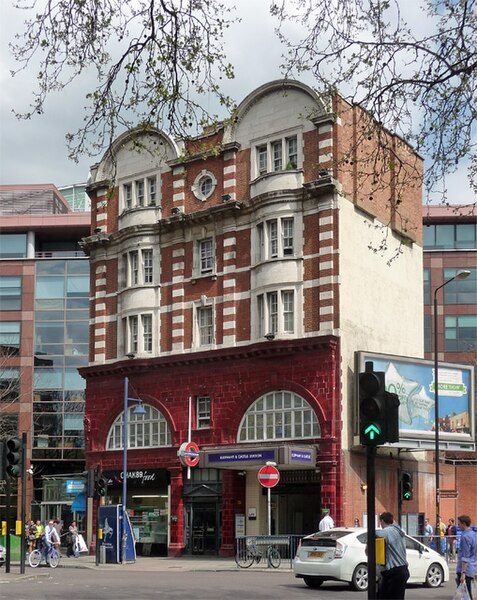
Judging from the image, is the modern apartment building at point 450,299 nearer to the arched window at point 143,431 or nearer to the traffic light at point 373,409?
the arched window at point 143,431

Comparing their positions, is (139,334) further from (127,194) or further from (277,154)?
(277,154)

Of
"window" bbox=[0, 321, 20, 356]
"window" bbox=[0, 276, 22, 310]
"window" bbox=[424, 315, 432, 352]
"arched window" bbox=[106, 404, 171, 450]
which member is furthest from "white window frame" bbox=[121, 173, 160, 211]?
"window" bbox=[424, 315, 432, 352]

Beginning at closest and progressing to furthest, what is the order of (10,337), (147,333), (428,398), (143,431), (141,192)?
(428,398), (143,431), (147,333), (141,192), (10,337)

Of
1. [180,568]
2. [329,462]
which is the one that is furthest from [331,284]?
[180,568]

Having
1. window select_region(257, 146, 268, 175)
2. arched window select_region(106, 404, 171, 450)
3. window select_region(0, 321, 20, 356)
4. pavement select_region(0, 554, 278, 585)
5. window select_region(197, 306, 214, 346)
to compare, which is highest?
window select_region(257, 146, 268, 175)

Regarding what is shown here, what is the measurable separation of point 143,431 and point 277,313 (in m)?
8.95

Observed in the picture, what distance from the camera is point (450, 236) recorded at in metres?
85.6

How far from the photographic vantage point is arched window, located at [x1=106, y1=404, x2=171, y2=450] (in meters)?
46.1

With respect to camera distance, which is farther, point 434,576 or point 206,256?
point 206,256

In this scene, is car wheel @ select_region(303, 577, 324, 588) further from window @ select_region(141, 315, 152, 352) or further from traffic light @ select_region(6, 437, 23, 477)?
window @ select_region(141, 315, 152, 352)

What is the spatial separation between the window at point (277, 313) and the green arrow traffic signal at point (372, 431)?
28.0m

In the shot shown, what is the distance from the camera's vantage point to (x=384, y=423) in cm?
1408

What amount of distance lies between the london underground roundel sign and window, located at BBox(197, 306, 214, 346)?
4.84 metres

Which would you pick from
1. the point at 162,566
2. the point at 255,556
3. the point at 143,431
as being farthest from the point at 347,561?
the point at 143,431
